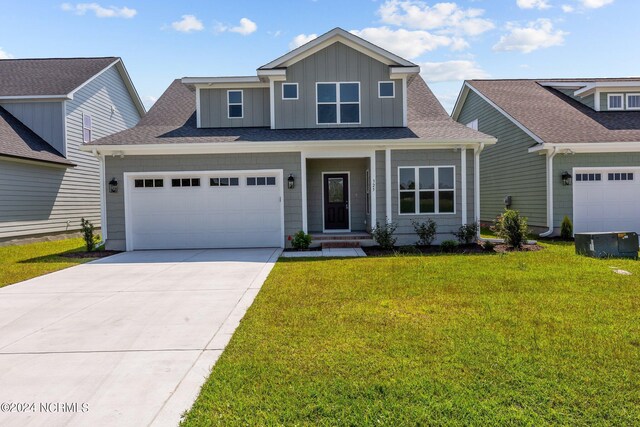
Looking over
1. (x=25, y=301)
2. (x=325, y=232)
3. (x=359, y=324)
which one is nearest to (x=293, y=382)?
(x=359, y=324)

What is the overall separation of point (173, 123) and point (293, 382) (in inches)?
493

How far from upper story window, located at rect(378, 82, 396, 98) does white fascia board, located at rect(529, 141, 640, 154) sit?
502cm

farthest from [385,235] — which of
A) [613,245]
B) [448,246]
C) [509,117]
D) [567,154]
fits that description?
[509,117]

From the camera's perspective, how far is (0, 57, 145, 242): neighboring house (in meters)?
14.4

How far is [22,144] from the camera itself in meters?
15.1

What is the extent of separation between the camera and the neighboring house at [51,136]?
1443cm

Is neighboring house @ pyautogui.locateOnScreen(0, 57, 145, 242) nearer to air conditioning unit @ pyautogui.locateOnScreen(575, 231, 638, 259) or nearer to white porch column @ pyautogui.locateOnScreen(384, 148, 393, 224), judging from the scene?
white porch column @ pyautogui.locateOnScreen(384, 148, 393, 224)

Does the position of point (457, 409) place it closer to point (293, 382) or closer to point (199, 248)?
point (293, 382)

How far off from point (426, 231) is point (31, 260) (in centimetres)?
1035

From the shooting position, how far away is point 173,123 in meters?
14.4

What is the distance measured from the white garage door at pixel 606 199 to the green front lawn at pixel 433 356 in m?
7.60

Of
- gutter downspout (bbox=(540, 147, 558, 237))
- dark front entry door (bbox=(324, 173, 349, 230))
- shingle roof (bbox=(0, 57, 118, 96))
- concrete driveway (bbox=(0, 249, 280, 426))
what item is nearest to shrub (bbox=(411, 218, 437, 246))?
dark front entry door (bbox=(324, 173, 349, 230))

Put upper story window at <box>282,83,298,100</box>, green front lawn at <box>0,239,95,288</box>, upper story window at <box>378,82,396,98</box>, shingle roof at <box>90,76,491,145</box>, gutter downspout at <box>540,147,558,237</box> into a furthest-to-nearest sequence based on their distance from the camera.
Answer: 1. gutter downspout at <box>540,147,558,237</box>
2. upper story window at <box>378,82,396,98</box>
3. upper story window at <box>282,83,298,100</box>
4. shingle roof at <box>90,76,491,145</box>
5. green front lawn at <box>0,239,95,288</box>

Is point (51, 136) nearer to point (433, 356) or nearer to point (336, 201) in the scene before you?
point (336, 201)
